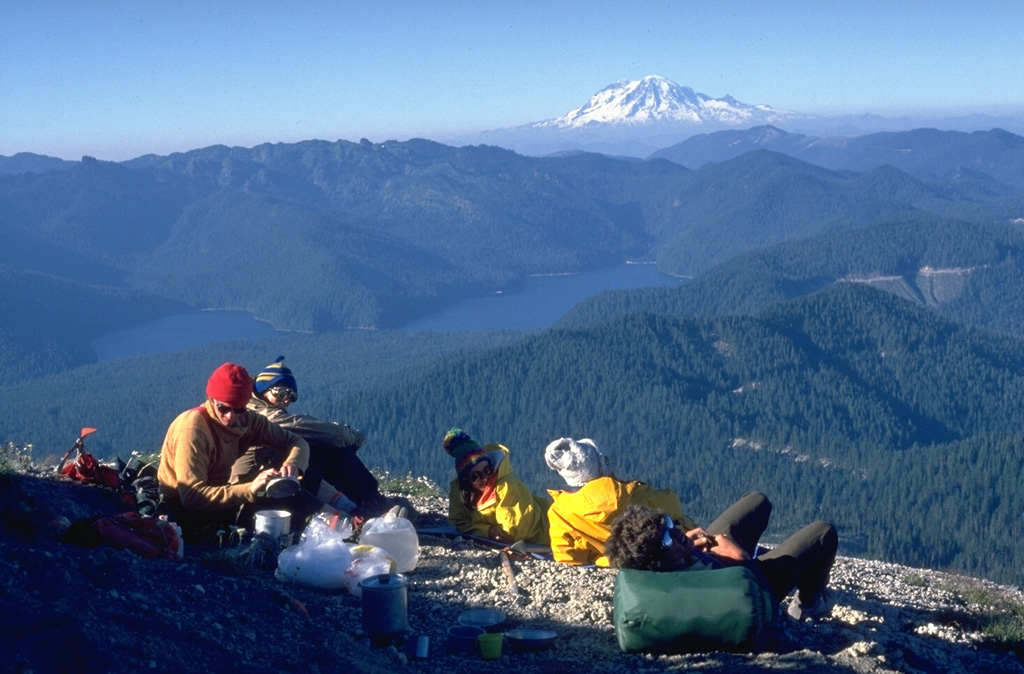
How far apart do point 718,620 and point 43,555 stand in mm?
3580

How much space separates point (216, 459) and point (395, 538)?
1.48 meters

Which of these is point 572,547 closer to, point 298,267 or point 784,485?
point 784,485

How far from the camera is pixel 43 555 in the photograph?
16.9 ft

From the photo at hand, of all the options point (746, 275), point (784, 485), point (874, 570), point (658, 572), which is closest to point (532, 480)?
point (784, 485)

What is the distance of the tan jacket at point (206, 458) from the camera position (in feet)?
23.9

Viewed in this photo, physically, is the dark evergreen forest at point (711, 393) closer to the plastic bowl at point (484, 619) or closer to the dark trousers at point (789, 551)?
the dark trousers at point (789, 551)

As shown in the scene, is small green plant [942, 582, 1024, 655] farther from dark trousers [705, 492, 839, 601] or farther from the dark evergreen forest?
the dark evergreen forest

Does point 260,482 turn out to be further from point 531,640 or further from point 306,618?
point 531,640

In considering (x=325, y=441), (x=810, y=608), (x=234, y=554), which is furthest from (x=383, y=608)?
(x=810, y=608)

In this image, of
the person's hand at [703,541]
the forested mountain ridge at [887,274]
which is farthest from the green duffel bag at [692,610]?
the forested mountain ridge at [887,274]

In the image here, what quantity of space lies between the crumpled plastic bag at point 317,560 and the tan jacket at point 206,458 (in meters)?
0.63

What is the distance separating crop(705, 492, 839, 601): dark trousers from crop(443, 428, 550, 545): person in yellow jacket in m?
1.96

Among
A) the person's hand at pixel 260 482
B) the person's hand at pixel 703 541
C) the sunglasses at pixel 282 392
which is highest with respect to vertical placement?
the sunglasses at pixel 282 392

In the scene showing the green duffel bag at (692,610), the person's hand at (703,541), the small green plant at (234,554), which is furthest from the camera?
the small green plant at (234,554)
